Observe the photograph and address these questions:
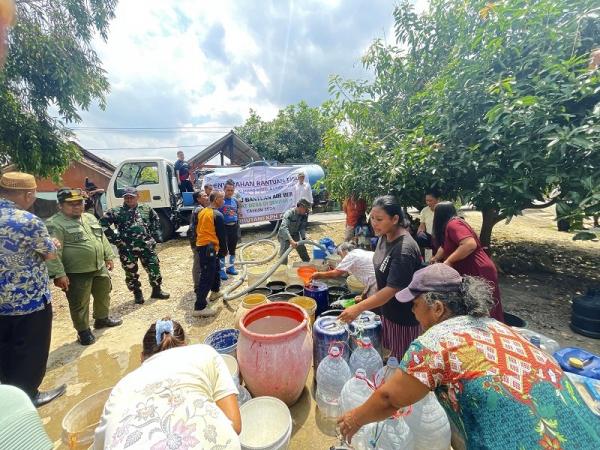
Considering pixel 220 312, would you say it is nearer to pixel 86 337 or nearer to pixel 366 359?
pixel 86 337

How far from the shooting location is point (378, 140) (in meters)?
5.60

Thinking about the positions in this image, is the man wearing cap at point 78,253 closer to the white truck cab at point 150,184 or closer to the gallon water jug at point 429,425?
the gallon water jug at point 429,425

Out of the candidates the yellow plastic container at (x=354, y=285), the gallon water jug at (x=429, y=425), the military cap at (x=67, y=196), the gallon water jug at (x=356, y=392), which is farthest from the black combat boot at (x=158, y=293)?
the gallon water jug at (x=429, y=425)

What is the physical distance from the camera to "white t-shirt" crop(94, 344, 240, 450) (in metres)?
1.11

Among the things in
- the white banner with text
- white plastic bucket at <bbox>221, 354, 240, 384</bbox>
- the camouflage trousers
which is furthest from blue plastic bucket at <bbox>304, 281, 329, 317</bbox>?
the white banner with text

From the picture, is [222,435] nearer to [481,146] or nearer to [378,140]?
[481,146]

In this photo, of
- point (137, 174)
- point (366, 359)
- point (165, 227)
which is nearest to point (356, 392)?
point (366, 359)

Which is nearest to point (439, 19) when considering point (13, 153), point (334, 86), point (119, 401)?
point (334, 86)

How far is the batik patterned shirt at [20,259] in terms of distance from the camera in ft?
7.56

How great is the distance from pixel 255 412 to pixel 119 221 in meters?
3.75

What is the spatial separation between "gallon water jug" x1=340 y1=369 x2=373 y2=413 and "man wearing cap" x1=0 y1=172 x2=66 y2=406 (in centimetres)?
277

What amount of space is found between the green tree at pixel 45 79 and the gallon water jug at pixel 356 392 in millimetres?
7612

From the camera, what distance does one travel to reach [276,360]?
7.55 feet

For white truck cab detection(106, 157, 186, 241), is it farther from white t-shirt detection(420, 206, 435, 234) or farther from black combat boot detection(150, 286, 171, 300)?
white t-shirt detection(420, 206, 435, 234)
